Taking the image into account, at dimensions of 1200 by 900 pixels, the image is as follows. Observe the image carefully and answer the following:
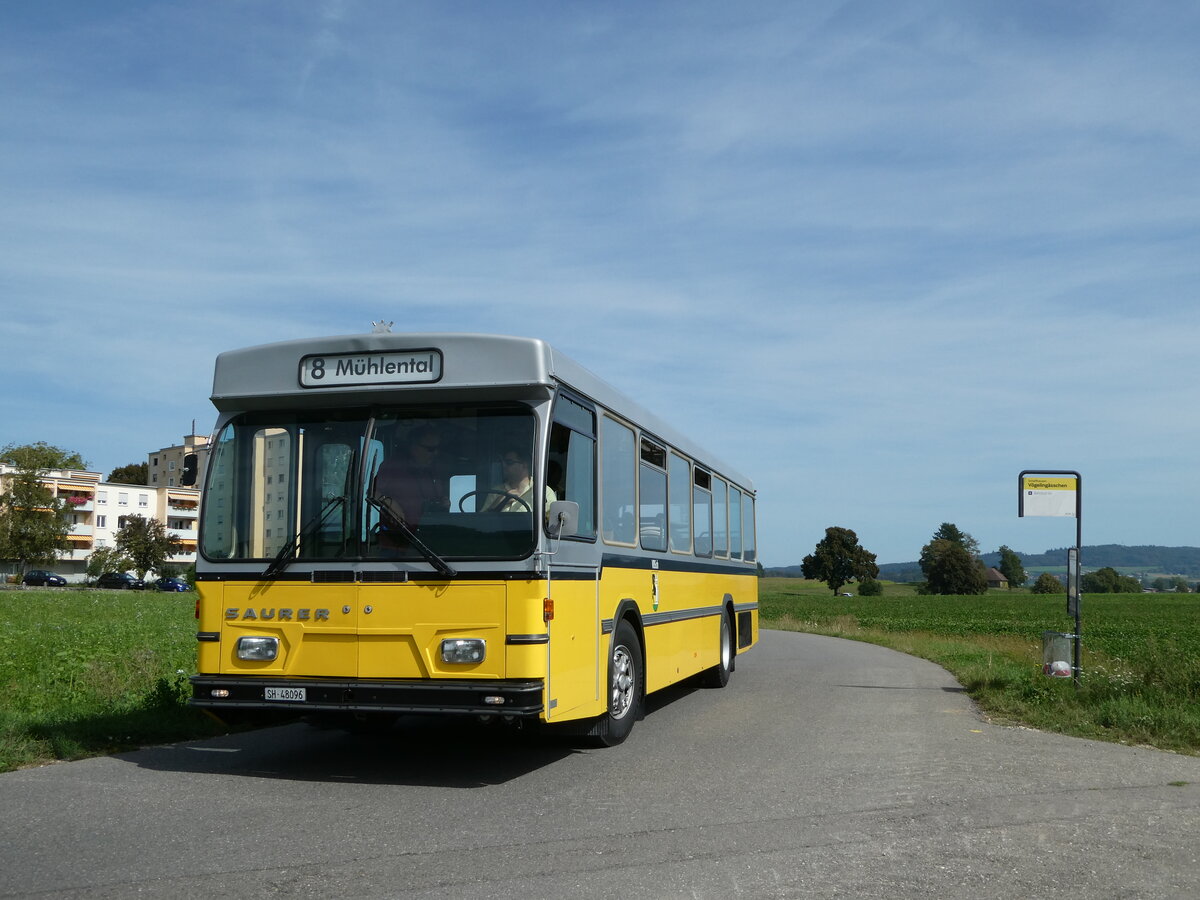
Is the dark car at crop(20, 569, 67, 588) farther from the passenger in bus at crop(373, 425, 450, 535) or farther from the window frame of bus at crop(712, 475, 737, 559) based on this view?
the passenger in bus at crop(373, 425, 450, 535)

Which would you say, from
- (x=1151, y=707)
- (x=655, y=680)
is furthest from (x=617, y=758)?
(x=1151, y=707)

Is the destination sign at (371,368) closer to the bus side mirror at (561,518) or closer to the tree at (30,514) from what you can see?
the bus side mirror at (561,518)

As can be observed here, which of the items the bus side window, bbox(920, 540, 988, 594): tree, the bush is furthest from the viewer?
bbox(920, 540, 988, 594): tree

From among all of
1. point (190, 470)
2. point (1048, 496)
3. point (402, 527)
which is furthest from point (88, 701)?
point (1048, 496)

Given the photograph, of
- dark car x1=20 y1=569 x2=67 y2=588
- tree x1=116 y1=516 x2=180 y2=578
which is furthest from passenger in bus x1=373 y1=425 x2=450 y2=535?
dark car x1=20 y1=569 x2=67 y2=588

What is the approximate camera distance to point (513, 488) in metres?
7.62

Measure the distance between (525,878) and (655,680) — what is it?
5.33 m

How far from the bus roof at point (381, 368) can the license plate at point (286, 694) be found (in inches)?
78.6

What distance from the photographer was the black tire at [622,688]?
905cm

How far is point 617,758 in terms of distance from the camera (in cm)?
888

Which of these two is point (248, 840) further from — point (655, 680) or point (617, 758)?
point (655, 680)

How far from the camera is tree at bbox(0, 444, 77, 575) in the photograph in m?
82.1

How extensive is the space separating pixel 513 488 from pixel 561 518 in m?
0.38

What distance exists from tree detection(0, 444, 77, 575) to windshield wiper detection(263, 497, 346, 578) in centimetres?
8392
